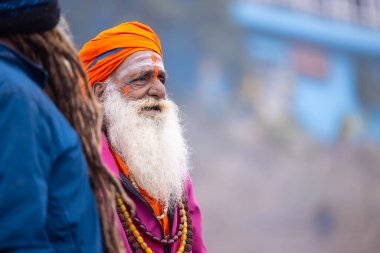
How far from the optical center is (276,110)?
44.2 feet

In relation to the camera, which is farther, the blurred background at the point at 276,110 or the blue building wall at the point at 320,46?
the blue building wall at the point at 320,46

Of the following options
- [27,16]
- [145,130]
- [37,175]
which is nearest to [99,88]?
[145,130]

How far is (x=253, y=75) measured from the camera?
42.6 feet

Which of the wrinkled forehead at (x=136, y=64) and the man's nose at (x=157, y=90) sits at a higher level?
the wrinkled forehead at (x=136, y=64)

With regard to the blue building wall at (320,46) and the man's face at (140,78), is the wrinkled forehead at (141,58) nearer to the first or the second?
the man's face at (140,78)

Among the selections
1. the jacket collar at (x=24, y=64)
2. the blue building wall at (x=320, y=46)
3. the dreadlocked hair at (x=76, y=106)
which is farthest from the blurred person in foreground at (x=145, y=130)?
the blue building wall at (x=320, y=46)

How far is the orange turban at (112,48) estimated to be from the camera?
3.37 meters

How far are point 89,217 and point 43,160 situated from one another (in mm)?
166

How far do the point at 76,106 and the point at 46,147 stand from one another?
0.72 ft

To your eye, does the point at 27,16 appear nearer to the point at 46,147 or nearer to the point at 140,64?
the point at 46,147

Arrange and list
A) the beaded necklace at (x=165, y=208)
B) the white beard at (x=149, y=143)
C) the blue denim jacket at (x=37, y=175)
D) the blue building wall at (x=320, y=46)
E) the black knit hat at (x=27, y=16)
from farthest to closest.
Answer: the blue building wall at (x=320, y=46) < the white beard at (x=149, y=143) < the beaded necklace at (x=165, y=208) < the black knit hat at (x=27, y=16) < the blue denim jacket at (x=37, y=175)

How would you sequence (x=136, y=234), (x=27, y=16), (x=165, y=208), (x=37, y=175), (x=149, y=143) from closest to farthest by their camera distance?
(x=37, y=175) < (x=27, y=16) < (x=136, y=234) < (x=165, y=208) < (x=149, y=143)

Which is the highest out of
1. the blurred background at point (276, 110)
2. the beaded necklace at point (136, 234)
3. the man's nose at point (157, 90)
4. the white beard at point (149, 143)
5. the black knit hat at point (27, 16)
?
the black knit hat at point (27, 16)

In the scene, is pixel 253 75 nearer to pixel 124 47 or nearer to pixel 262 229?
pixel 262 229
